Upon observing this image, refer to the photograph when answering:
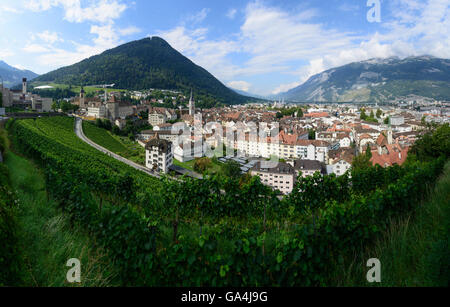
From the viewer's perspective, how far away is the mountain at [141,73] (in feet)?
436

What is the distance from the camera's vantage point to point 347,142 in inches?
1802

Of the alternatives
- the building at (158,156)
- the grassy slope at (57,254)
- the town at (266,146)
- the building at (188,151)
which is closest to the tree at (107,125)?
the town at (266,146)

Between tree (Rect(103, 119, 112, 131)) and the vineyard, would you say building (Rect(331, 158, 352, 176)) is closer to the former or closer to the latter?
the vineyard

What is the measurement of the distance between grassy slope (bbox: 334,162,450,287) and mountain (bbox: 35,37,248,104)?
399 ft

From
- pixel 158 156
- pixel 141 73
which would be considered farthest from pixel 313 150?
pixel 141 73

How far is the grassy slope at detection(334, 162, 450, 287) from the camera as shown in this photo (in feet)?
8.02

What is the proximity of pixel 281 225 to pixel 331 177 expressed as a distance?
76.7 inches

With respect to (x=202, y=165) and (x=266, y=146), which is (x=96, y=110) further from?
(x=266, y=146)

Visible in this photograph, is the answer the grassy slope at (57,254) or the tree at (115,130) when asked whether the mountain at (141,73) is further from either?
the grassy slope at (57,254)

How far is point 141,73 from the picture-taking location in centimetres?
14925

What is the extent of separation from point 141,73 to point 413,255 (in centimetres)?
16113

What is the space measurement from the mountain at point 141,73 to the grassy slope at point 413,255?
121498 millimetres

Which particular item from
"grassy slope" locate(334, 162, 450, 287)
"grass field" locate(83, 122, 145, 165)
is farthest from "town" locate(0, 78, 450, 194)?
"grassy slope" locate(334, 162, 450, 287)
